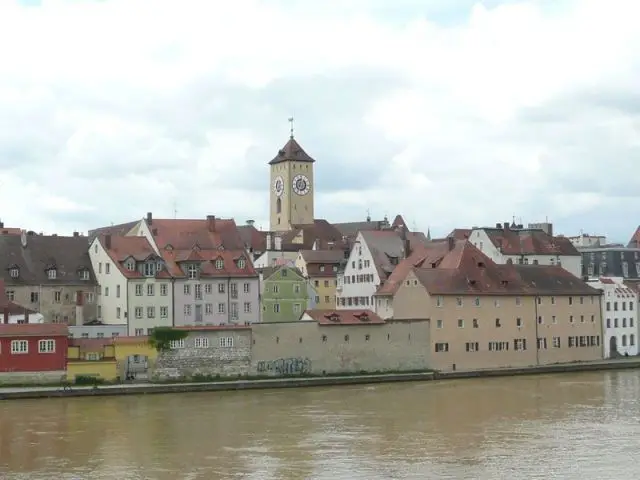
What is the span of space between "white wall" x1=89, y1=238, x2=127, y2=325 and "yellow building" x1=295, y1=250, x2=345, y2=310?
67.3 feet

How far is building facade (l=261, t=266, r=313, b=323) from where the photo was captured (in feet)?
225

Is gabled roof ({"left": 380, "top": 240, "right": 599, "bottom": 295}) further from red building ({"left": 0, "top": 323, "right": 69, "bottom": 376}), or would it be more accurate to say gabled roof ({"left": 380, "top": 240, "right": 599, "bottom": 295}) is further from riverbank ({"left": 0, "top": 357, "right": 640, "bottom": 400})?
red building ({"left": 0, "top": 323, "right": 69, "bottom": 376})

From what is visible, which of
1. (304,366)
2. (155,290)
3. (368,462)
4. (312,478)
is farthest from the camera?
(155,290)

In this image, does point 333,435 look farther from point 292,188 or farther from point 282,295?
point 292,188

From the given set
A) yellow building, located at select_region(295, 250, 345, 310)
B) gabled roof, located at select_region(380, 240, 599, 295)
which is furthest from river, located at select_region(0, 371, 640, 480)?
yellow building, located at select_region(295, 250, 345, 310)

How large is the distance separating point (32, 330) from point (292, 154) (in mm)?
71739

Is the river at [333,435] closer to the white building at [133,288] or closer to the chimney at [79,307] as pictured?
the white building at [133,288]

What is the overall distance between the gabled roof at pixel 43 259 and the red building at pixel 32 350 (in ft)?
29.2

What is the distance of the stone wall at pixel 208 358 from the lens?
55.1 m

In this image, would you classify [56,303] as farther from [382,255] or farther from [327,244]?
[327,244]

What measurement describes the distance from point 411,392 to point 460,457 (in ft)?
61.9

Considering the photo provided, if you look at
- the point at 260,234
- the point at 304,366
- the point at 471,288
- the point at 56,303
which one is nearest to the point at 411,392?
the point at 304,366

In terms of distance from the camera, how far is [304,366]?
57.7 metres

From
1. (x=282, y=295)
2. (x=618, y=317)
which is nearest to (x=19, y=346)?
(x=282, y=295)
